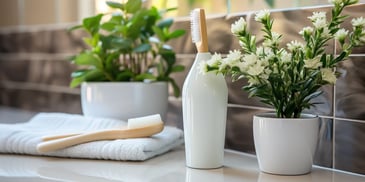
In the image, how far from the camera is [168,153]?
1.00m

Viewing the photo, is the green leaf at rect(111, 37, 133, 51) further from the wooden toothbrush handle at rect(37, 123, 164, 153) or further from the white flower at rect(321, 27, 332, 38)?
the white flower at rect(321, 27, 332, 38)

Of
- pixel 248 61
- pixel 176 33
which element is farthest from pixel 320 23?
pixel 176 33

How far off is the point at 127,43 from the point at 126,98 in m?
0.13

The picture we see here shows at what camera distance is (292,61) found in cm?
77

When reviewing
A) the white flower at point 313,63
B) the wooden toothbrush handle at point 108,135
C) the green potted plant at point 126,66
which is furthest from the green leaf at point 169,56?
the white flower at point 313,63

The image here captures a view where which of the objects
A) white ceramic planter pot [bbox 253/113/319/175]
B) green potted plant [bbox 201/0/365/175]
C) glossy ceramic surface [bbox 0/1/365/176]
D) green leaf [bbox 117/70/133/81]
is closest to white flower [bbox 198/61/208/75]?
green potted plant [bbox 201/0/365/175]

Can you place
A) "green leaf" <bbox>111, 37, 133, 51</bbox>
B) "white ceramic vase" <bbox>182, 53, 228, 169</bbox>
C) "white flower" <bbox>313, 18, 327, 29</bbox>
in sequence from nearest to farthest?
"white flower" <bbox>313, 18, 327, 29</bbox> < "white ceramic vase" <bbox>182, 53, 228, 169</bbox> < "green leaf" <bbox>111, 37, 133, 51</bbox>

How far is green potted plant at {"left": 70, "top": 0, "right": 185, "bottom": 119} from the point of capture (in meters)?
1.09

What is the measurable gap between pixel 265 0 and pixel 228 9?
11 centimetres

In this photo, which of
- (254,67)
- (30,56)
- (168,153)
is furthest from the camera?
(30,56)

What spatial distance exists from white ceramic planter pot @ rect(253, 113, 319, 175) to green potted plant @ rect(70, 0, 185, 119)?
1.17ft

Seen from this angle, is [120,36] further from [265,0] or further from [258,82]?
[258,82]

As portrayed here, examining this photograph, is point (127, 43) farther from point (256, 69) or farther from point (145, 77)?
point (256, 69)

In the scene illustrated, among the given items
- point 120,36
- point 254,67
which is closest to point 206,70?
point 254,67
